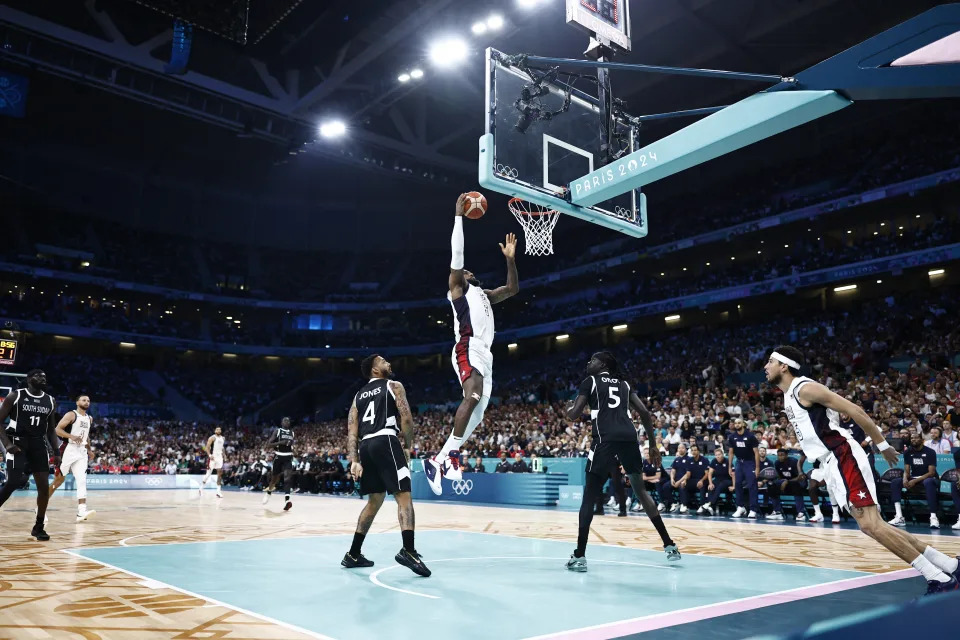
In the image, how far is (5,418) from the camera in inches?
339

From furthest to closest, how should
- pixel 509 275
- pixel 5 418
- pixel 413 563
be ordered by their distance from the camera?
1. pixel 5 418
2. pixel 509 275
3. pixel 413 563

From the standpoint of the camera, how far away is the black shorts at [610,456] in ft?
23.0

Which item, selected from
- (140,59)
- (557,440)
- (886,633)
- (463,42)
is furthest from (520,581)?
(140,59)

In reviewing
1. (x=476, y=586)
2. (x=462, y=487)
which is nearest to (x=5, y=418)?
(x=476, y=586)

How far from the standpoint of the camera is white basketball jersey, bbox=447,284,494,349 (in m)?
6.56

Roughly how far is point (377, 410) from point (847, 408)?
3.96 meters

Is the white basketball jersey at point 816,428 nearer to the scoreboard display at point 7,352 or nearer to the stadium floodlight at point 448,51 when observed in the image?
the stadium floodlight at point 448,51

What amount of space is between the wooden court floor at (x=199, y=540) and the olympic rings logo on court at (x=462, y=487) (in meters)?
3.54

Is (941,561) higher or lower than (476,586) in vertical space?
higher

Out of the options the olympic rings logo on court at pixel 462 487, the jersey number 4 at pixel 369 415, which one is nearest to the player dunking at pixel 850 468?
the jersey number 4 at pixel 369 415

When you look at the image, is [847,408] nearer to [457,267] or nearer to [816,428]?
[816,428]

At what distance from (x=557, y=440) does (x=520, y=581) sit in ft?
53.7

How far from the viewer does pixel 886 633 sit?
241 centimetres

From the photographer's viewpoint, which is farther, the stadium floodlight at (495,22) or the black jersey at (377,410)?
the stadium floodlight at (495,22)
